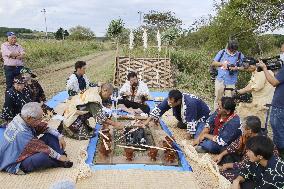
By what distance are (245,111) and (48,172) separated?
12.5 feet

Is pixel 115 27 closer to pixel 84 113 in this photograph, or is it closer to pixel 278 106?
pixel 84 113

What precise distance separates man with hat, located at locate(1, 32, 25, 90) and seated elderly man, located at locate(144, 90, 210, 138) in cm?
363

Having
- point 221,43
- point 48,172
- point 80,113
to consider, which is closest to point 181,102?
point 80,113

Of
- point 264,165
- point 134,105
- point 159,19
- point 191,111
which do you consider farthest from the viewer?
point 159,19

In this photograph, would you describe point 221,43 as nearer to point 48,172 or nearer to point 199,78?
point 199,78

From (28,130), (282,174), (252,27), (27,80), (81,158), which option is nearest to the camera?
(282,174)

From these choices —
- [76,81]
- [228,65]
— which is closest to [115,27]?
[76,81]

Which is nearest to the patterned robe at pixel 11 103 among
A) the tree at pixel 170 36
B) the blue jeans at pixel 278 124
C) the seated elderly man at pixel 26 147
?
the seated elderly man at pixel 26 147

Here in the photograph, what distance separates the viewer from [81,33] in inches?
1933

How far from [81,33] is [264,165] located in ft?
154

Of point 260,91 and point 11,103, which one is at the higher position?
point 260,91

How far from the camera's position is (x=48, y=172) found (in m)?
4.61

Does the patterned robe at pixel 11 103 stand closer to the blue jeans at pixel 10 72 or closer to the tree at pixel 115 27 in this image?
the blue jeans at pixel 10 72

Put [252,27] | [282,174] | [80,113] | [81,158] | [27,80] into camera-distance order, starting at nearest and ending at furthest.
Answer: [282,174] < [81,158] < [80,113] < [27,80] < [252,27]
